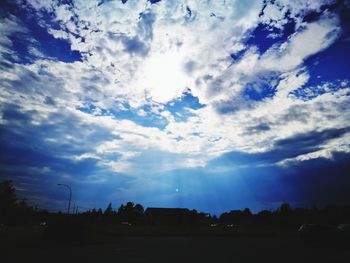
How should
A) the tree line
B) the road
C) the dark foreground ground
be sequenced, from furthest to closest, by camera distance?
1. the tree line
2. the dark foreground ground
3. the road

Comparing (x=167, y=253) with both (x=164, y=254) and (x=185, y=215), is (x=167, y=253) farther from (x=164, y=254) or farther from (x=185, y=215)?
(x=185, y=215)

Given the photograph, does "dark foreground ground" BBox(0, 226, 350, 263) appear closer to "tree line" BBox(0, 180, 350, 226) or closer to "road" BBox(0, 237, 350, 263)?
"road" BBox(0, 237, 350, 263)

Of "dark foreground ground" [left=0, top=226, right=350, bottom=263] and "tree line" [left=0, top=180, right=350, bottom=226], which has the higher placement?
"tree line" [left=0, top=180, right=350, bottom=226]

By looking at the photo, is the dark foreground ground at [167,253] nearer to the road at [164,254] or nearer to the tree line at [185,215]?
the road at [164,254]

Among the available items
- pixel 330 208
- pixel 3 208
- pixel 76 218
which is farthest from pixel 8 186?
pixel 330 208

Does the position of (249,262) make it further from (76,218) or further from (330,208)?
(330,208)

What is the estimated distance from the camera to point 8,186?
79688 millimetres

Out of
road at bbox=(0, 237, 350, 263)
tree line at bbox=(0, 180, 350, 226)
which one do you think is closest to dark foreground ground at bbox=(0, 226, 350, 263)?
road at bbox=(0, 237, 350, 263)

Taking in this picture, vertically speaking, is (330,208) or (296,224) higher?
(330,208)

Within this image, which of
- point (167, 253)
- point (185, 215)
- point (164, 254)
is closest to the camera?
point (164, 254)

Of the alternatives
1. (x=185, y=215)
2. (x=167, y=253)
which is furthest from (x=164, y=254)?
(x=185, y=215)

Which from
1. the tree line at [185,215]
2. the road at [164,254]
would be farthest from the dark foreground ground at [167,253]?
the tree line at [185,215]

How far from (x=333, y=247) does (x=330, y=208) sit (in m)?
62.0

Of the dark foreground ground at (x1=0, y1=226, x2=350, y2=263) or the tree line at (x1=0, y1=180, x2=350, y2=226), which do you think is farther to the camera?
the tree line at (x1=0, y1=180, x2=350, y2=226)
